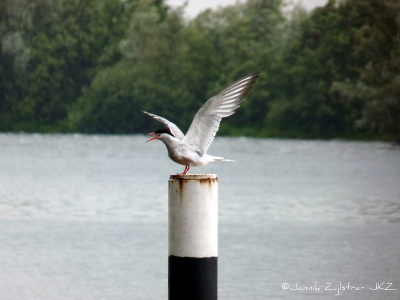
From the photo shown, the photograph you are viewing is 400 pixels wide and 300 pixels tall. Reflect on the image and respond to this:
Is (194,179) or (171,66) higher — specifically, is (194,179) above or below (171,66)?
below

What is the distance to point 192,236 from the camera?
20.1ft

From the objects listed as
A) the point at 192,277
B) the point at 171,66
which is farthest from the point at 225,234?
the point at 171,66

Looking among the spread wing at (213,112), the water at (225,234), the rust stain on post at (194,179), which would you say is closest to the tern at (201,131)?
the spread wing at (213,112)

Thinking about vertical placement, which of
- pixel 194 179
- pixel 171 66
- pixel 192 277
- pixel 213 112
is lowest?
pixel 192 277

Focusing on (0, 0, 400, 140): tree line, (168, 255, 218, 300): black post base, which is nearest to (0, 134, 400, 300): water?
(168, 255, 218, 300): black post base

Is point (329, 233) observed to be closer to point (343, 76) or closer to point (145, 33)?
point (343, 76)

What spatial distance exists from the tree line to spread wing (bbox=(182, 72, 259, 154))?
4974 centimetres

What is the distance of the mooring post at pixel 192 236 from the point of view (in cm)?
602

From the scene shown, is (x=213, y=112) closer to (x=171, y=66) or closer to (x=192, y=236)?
(x=192, y=236)

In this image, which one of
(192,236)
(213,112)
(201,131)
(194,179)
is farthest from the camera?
(213,112)

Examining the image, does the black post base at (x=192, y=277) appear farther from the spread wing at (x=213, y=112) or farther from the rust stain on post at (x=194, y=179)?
the spread wing at (x=213, y=112)

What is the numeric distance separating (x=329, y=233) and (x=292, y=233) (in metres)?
0.70

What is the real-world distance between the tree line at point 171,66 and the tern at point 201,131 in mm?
49754

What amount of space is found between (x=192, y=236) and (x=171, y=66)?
6706cm
